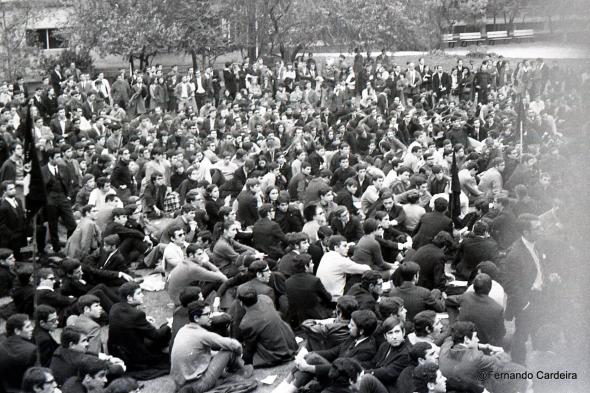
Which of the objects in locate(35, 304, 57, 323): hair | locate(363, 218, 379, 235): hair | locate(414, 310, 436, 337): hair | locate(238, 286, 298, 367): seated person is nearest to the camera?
locate(414, 310, 436, 337): hair

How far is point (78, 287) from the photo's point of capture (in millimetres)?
9477

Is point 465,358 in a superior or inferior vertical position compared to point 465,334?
inferior

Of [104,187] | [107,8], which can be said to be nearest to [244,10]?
[107,8]

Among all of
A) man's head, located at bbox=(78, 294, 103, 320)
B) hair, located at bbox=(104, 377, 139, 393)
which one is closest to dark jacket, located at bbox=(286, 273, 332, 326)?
man's head, located at bbox=(78, 294, 103, 320)

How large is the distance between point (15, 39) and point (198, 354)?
22293 mm

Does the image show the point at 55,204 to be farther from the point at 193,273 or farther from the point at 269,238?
the point at 193,273

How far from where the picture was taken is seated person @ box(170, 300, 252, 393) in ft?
25.3

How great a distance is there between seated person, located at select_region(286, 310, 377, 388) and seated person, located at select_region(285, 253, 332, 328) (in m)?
1.34

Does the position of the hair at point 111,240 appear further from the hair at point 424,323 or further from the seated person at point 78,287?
the hair at point 424,323

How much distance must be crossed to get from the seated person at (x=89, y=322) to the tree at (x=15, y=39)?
19946 millimetres

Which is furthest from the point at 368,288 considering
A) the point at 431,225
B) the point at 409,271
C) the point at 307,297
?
the point at 431,225

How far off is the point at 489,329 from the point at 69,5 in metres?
25.8

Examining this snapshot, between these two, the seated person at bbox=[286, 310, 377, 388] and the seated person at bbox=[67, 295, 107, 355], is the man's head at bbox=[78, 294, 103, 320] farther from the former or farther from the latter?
the seated person at bbox=[286, 310, 377, 388]

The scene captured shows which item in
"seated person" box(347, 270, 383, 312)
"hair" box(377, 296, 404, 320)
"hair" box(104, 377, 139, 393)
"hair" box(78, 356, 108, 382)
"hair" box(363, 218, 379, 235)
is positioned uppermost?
"hair" box(363, 218, 379, 235)
